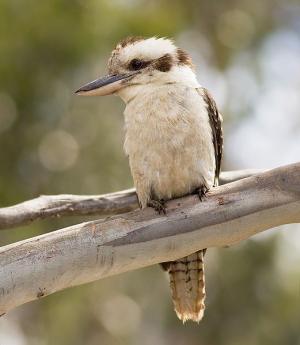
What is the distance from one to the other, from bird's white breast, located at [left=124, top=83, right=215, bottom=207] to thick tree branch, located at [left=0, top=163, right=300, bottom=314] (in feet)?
0.99

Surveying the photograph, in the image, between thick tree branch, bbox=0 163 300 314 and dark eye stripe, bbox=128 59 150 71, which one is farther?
dark eye stripe, bbox=128 59 150 71

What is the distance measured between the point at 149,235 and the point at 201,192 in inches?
13.4

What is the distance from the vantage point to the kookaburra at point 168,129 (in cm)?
360

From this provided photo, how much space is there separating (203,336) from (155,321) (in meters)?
0.89

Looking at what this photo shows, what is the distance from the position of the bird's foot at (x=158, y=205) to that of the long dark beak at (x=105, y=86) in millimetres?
567

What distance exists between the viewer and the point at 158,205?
3.38 metres

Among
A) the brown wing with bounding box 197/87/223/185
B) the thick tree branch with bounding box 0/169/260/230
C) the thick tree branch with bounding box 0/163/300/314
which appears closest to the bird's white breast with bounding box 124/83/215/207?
the brown wing with bounding box 197/87/223/185

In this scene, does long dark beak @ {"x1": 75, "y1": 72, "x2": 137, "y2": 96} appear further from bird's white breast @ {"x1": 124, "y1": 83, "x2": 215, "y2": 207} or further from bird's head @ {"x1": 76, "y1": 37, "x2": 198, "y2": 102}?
bird's white breast @ {"x1": 124, "y1": 83, "x2": 215, "y2": 207}

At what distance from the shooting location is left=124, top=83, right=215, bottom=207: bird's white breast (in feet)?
11.8

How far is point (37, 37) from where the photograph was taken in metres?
5.47

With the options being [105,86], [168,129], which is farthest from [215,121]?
[105,86]

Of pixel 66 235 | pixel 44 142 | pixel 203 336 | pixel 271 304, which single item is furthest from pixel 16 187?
pixel 203 336

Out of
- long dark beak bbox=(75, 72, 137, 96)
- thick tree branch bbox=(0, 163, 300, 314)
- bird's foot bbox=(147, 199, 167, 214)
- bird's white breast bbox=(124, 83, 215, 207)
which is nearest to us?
thick tree branch bbox=(0, 163, 300, 314)

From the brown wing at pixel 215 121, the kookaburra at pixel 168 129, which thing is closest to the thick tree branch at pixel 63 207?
the kookaburra at pixel 168 129
